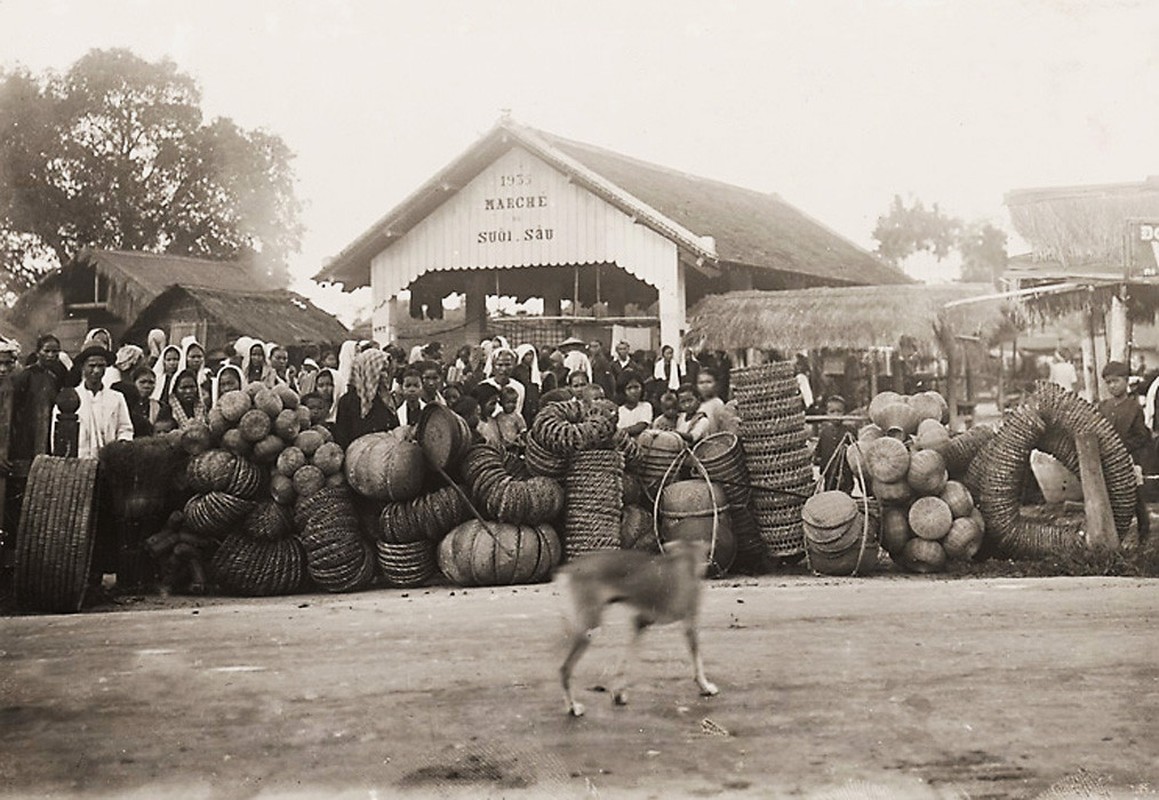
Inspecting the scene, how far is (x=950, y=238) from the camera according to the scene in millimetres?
12750

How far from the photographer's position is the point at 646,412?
8.67 metres

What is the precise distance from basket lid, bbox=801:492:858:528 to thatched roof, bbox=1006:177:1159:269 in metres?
2.14

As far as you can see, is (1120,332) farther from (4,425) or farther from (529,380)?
(4,425)

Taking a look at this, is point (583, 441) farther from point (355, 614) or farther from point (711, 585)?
point (355, 614)

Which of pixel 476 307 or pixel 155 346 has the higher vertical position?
pixel 476 307

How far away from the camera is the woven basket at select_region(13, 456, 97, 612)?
6316mm

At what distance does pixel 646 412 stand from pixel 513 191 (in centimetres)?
554

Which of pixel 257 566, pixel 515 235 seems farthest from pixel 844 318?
pixel 257 566

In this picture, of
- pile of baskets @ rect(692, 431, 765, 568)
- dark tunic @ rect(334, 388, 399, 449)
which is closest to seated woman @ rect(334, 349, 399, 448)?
dark tunic @ rect(334, 388, 399, 449)

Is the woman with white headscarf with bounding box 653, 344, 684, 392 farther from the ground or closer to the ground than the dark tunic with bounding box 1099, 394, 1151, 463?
farther from the ground

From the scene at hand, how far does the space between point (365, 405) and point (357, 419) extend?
4.6 inches

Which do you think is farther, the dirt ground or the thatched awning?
the thatched awning

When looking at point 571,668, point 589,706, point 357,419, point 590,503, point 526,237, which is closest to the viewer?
point 571,668

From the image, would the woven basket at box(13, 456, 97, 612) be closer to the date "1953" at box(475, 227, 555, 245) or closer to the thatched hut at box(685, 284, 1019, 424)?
the date "1953" at box(475, 227, 555, 245)
